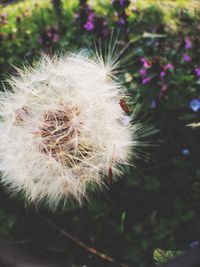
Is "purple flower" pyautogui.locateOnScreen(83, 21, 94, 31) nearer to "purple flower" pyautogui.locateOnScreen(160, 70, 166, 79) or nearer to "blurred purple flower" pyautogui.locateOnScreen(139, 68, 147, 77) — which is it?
"blurred purple flower" pyautogui.locateOnScreen(139, 68, 147, 77)

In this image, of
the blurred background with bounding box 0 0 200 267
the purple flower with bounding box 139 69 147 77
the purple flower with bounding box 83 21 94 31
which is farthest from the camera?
the purple flower with bounding box 83 21 94 31

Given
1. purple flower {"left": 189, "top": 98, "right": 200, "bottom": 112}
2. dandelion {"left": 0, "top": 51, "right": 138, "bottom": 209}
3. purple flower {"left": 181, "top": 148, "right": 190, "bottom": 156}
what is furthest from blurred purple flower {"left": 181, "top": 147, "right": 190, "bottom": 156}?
dandelion {"left": 0, "top": 51, "right": 138, "bottom": 209}

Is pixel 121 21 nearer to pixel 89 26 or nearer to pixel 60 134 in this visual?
pixel 89 26

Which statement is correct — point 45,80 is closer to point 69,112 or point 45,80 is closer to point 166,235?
point 69,112

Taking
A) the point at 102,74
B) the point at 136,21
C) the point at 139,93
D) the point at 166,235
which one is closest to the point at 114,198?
the point at 166,235

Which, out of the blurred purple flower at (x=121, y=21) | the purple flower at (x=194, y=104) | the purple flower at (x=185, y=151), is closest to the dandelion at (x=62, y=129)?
the purple flower at (x=185, y=151)

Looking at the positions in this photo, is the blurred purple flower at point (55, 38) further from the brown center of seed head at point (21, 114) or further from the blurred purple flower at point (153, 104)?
the brown center of seed head at point (21, 114)

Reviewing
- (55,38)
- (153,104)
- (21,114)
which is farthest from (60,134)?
(55,38)
